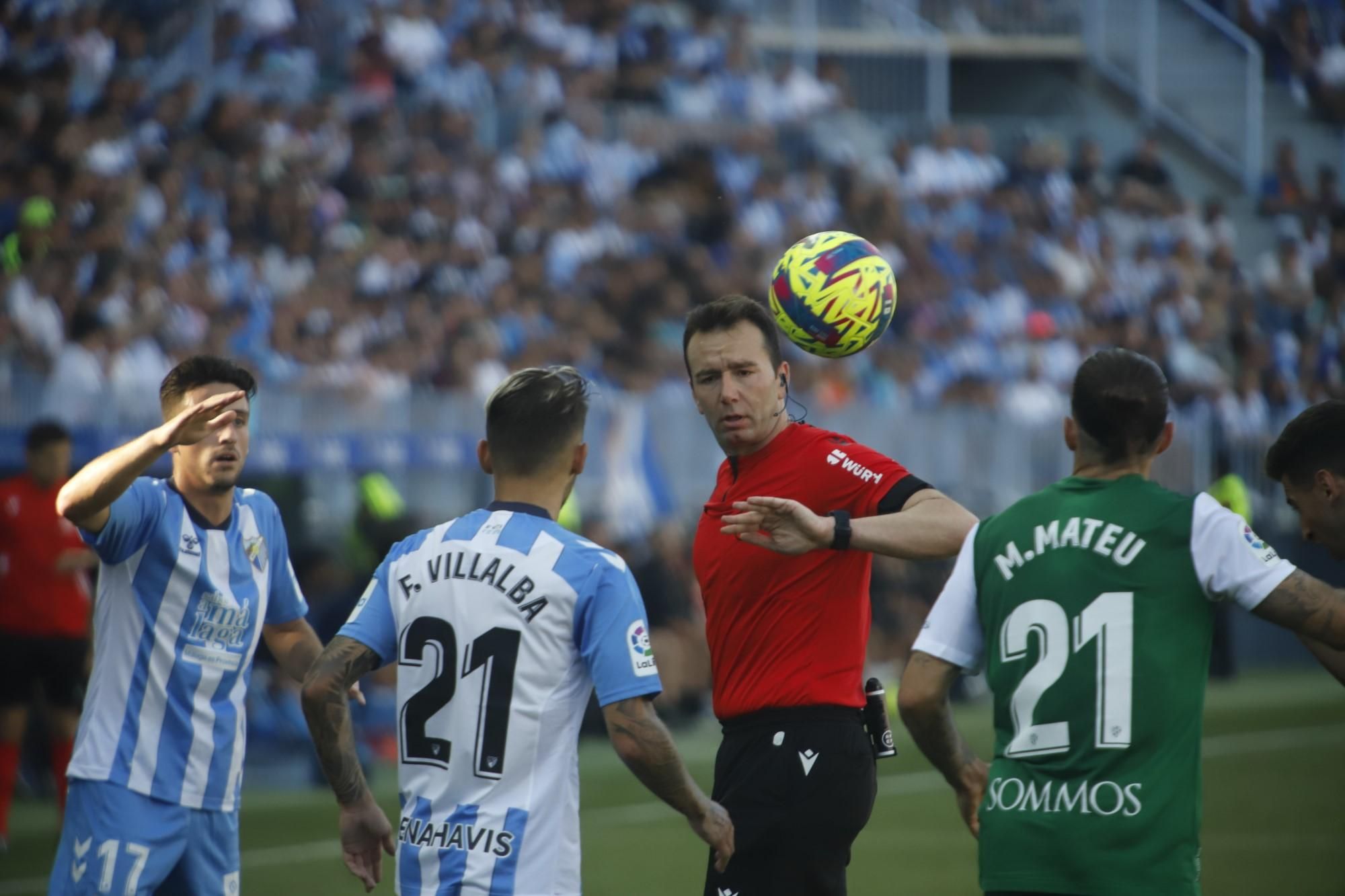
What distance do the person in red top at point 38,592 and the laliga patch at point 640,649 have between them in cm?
759

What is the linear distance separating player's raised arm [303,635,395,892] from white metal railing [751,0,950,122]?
2395 cm

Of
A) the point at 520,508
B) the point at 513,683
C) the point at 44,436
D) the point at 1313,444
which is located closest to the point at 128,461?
the point at 520,508

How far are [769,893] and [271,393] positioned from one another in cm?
1018

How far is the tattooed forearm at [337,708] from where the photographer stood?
174 inches

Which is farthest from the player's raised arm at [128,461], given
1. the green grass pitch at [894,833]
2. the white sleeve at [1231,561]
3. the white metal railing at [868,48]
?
the white metal railing at [868,48]

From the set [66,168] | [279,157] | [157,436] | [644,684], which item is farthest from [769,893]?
[279,157]

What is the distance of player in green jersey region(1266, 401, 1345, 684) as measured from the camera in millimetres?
4746

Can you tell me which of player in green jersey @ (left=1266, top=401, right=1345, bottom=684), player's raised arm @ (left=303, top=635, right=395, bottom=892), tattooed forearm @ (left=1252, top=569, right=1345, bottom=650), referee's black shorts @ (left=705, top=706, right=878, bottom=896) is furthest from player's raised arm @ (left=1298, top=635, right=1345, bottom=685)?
player's raised arm @ (left=303, top=635, right=395, bottom=892)

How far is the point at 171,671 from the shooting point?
558cm

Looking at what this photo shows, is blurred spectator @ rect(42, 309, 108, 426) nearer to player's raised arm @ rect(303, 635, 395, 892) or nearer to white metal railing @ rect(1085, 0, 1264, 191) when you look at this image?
player's raised arm @ rect(303, 635, 395, 892)

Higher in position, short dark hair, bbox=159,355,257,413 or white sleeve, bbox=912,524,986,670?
short dark hair, bbox=159,355,257,413

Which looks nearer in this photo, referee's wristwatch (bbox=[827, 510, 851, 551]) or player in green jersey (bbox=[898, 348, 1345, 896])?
player in green jersey (bbox=[898, 348, 1345, 896])

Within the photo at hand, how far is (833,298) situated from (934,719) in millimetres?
2141

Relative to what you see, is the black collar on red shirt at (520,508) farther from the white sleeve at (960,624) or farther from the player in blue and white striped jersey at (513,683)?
the white sleeve at (960,624)
